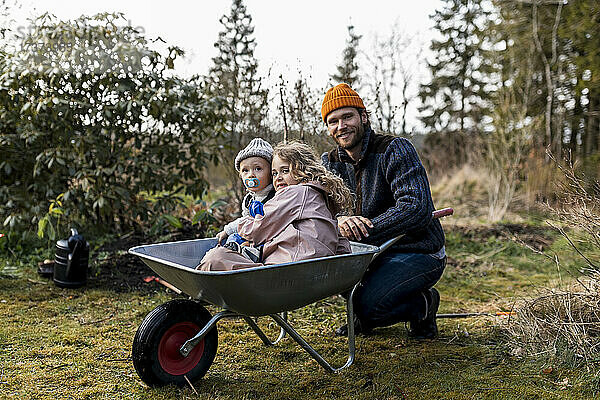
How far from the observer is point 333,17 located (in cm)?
904

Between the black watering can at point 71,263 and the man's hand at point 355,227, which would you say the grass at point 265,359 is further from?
the man's hand at point 355,227

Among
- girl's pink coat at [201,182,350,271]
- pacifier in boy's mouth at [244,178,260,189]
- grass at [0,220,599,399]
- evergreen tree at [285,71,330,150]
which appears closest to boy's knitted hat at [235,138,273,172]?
pacifier in boy's mouth at [244,178,260,189]

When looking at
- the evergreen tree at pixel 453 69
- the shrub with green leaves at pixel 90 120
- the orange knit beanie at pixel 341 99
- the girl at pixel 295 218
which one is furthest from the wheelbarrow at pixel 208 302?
the evergreen tree at pixel 453 69

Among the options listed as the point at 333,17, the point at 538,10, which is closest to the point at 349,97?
the point at 333,17

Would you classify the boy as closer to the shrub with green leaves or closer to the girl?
the girl

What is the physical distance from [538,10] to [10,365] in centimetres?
1028

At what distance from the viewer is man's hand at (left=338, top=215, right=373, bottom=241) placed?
248 centimetres

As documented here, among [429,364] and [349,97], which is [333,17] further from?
[429,364]

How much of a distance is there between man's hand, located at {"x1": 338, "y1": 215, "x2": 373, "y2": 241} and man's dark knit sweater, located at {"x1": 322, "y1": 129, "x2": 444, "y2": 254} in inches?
2.2

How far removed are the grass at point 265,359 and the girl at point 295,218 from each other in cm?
55

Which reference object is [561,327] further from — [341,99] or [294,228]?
[341,99]

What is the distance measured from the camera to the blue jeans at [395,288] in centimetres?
255

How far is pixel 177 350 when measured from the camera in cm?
205

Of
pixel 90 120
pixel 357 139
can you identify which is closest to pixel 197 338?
pixel 357 139
